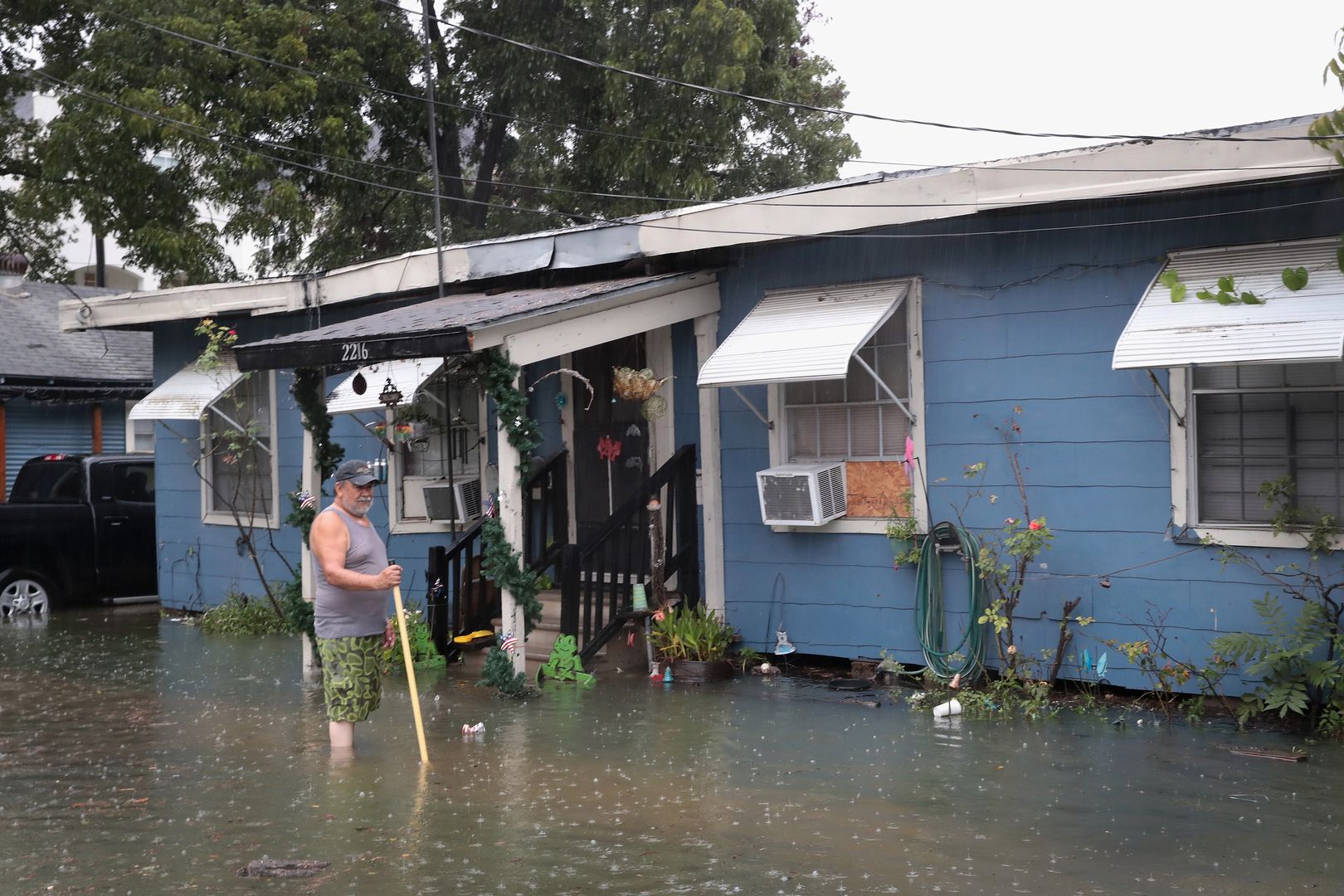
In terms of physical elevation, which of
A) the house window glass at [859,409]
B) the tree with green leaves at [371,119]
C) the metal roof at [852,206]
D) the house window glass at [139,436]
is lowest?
the house window glass at [859,409]

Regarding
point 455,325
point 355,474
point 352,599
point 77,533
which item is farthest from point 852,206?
point 77,533

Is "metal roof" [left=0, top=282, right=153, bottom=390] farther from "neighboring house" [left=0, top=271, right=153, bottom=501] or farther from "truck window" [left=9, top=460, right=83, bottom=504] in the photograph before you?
"truck window" [left=9, top=460, right=83, bottom=504]

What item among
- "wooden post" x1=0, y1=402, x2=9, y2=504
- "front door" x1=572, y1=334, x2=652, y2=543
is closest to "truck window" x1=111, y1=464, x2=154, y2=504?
"wooden post" x1=0, y1=402, x2=9, y2=504

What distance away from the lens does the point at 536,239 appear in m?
10.8

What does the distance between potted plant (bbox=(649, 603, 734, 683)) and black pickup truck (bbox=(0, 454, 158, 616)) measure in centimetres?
800

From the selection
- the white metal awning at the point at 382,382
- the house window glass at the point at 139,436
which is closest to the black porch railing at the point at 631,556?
the white metal awning at the point at 382,382

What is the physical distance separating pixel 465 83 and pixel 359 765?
14.8 m

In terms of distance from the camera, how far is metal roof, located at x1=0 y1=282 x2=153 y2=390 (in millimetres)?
18500

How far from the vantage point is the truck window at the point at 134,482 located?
15281 millimetres

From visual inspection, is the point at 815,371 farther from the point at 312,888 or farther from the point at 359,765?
the point at 312,888

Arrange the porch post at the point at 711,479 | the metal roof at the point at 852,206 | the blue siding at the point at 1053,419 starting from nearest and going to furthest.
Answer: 1. the metal roof at the point at 852,206
2. the blue siding at the point at 1053,419
3. the porch post at the point at 711,479

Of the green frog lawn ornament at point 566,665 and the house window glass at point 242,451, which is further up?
the house window glass at point 242,451

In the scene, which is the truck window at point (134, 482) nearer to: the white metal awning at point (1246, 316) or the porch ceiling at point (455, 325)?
the porch ceiling at point (455, 325)

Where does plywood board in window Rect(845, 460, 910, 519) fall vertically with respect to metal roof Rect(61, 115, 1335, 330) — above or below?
below
